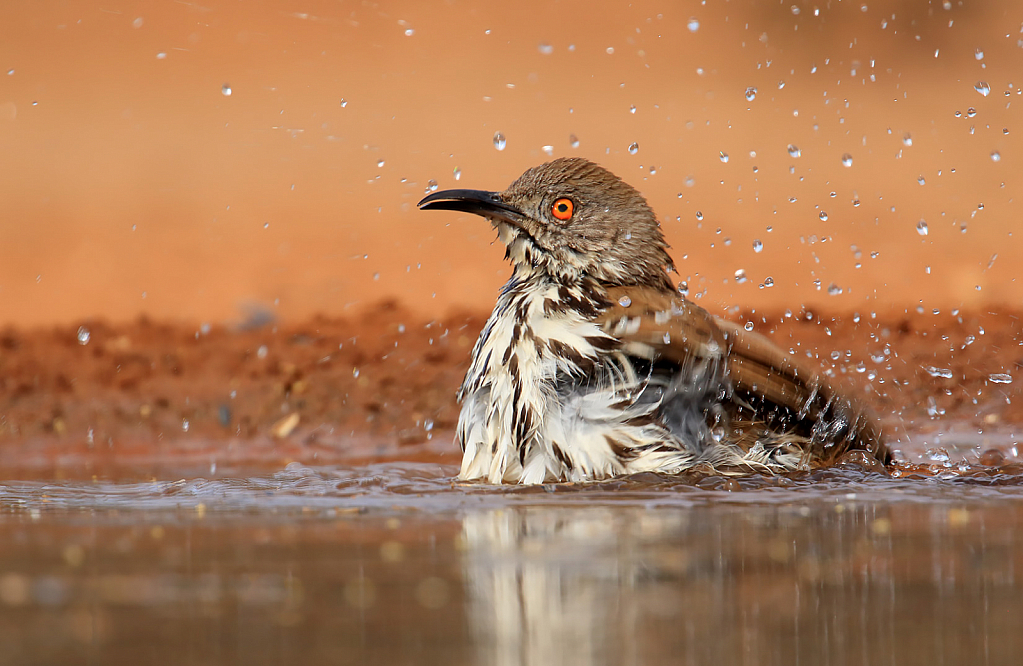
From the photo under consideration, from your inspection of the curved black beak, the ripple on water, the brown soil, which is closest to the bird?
the ripple on water

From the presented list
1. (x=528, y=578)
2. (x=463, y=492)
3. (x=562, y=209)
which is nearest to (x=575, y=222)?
(x=562, y=209)

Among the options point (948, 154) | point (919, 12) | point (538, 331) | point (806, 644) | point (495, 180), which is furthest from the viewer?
point (919, 12)

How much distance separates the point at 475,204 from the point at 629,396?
4.20 ft

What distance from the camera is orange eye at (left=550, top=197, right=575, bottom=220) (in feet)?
16.9

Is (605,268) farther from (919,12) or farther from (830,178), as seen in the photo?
(919,12)

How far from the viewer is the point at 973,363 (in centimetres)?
826

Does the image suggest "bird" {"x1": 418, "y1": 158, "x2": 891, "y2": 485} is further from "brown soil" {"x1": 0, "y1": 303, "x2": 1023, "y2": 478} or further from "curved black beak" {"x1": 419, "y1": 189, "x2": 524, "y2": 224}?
"brown soil" {"x1": 0, "y1": 303, "x2": 1023, "y2": 478}

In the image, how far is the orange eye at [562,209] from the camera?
5.15 meters

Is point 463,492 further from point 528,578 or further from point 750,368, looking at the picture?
point 528,578

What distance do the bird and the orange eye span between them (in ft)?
0.67

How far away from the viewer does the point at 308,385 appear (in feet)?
26.7

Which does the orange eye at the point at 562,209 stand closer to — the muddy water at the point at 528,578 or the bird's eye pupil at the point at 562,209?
the bird's eye pupil at the point at 562,209

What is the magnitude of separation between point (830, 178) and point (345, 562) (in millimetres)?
8805

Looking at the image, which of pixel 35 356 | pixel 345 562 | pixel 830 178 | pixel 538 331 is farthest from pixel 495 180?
pixel 345 562
